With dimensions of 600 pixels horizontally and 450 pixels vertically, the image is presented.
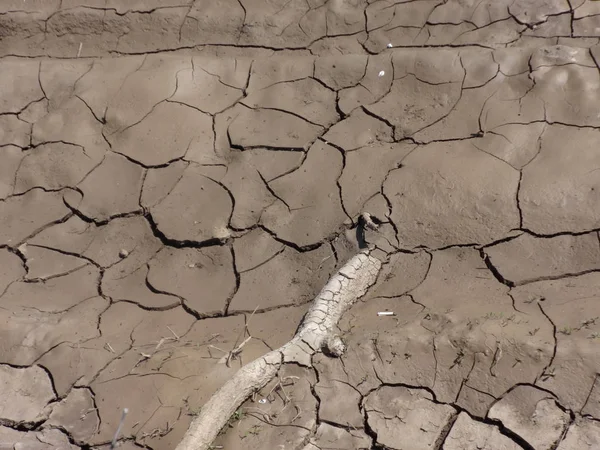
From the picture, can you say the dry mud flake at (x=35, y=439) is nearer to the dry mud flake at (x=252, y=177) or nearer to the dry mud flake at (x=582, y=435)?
the dry mud flake at (x=252, y=177)

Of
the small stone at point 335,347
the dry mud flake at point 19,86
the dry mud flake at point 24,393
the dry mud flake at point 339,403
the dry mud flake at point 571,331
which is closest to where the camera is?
the dry mud flake at point 571,331

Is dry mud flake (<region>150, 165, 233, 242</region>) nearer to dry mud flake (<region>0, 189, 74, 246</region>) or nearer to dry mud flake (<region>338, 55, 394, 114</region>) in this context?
dry mud flake (<region>0, 189, 74, 246</region>)

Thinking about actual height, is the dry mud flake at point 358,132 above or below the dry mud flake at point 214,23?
below

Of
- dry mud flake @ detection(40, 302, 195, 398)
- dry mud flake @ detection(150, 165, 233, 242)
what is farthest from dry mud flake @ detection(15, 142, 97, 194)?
dry mud flake @ detection(40, 302, 195, 398)

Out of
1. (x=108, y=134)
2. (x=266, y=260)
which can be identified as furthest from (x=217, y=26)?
(x=266, y=260)

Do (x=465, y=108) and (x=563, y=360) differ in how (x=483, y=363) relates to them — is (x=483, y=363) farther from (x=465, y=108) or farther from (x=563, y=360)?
(x=465, y=108)

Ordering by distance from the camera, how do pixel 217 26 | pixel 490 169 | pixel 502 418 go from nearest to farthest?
pixel 502 418, pixel 490 169, pixel 217 26

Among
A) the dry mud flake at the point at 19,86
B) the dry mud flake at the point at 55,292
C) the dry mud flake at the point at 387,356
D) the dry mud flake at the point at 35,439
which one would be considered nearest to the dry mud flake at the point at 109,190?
the dry mud flake at the point at 55,292
